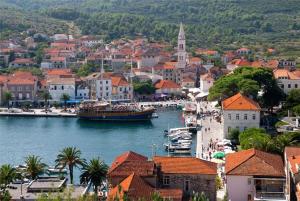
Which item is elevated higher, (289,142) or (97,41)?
(97,41)

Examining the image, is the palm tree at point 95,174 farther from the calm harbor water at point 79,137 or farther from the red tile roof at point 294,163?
the red tile roof at point 294,163

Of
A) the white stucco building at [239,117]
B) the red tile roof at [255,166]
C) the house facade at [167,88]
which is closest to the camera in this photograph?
the red tile roof at [255,166]

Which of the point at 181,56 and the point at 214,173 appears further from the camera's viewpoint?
the point at 181,56

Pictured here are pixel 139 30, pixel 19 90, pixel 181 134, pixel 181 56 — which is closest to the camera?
pixel 181 134

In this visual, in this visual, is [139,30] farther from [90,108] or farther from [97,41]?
[90,108]

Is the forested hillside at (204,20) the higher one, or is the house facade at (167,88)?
the forested hillside at (204,20)

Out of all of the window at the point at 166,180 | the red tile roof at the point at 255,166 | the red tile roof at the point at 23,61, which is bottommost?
the window at the point at 166,180

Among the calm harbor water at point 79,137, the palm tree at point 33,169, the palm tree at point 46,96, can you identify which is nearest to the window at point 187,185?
the palm tree at point 33,169

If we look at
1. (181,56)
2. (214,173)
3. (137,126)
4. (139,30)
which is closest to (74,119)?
(137,126)
